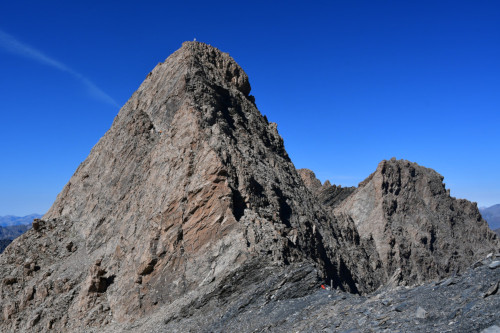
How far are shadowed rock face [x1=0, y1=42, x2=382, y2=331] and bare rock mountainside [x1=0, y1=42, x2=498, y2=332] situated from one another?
0.10m

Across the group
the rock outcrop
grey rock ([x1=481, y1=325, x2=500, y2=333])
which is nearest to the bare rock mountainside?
grey rock ([x1=481, y1=325, x2=500, y2=333])

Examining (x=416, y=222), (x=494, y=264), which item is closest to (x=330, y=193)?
(x=416, y=222)

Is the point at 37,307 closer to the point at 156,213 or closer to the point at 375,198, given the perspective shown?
the point at 156,213

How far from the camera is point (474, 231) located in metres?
70.6

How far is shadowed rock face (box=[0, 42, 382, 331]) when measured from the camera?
26.9 m

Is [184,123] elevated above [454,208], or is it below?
above

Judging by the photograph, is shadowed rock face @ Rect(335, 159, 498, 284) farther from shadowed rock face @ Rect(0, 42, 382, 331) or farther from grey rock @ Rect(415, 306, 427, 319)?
grey rock @ Rect(415, 306, 427, 319)

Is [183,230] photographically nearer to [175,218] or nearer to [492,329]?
[175,218]

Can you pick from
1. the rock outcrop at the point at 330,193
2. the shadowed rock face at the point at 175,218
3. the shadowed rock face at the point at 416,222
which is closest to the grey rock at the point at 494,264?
the shadowed rock face at the point at 175,218

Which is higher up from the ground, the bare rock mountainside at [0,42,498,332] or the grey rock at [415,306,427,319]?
the bare rock mountainside at [0,42,498,332]

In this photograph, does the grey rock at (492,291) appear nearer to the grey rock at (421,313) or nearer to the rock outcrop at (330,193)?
the grey rock at (421,313)

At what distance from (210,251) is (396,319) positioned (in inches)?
515

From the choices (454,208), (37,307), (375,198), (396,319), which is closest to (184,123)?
(37,307)

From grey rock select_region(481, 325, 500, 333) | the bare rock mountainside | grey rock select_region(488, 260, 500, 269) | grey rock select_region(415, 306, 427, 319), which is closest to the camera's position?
grey rock select_region(481, 325, 500, 333)
